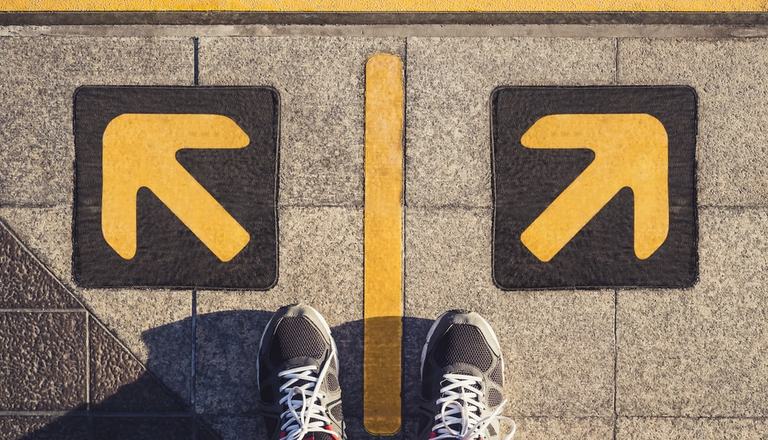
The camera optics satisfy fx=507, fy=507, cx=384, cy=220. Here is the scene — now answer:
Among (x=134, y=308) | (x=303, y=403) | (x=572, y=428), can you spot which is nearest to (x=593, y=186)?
(x=572, y=428)

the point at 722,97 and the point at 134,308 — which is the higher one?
the point at 722,97

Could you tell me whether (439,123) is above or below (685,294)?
above

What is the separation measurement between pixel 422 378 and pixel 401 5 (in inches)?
69.6

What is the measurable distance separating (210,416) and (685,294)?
233 centimetres

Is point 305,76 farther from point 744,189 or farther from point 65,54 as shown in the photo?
point 744,189

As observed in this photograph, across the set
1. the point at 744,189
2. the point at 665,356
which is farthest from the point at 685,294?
the point at 744,189

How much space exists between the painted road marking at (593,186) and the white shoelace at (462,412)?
517mm

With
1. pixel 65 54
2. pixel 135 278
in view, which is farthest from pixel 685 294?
pixel 65 54

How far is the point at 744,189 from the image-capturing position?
2.39 m

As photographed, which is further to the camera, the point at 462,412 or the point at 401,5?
the point at 401,5

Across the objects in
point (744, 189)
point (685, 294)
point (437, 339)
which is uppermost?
point (744, 189)

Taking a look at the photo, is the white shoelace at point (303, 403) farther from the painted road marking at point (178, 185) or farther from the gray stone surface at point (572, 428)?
the gray stone surface at point (572, 428)

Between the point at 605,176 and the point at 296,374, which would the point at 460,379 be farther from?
the point at 605,176

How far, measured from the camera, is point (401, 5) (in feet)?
7.93
